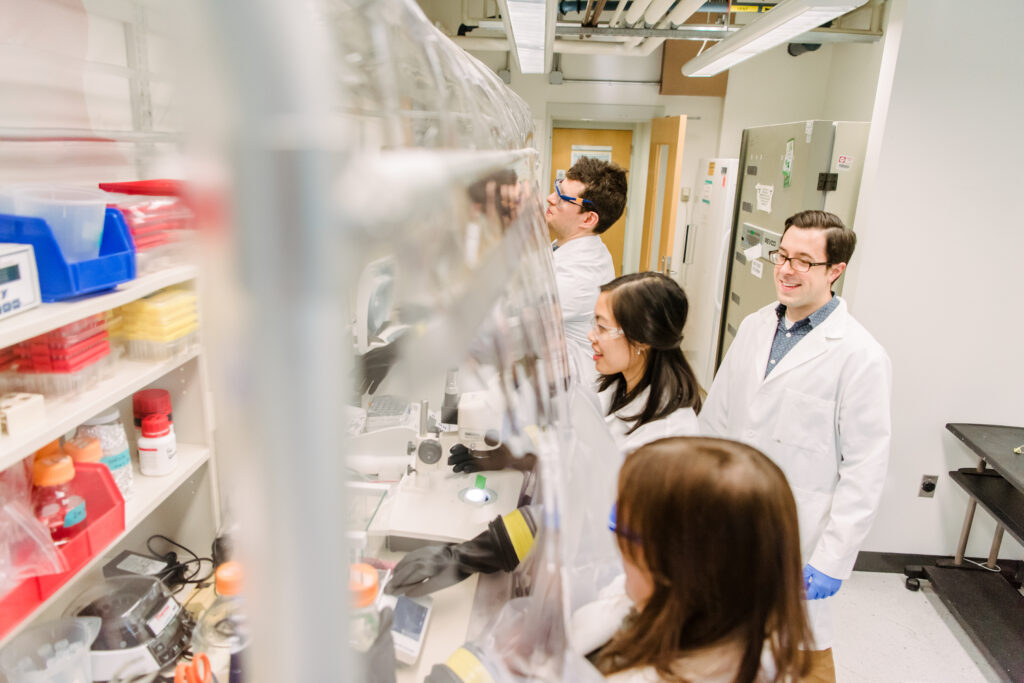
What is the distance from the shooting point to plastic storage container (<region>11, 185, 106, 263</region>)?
42.2 inches

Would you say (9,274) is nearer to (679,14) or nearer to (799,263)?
(799,263)

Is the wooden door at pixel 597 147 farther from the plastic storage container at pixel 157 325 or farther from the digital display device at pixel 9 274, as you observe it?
the digital display device at pixel 9 274

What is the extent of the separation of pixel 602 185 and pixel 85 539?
190 centimetres

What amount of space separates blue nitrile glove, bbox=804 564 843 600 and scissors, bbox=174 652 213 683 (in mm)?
1516

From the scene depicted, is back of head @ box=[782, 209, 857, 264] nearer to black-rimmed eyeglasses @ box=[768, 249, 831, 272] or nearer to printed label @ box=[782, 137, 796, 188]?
black-rimmed eyeglasses @ box=[768, 249, 831, 272]

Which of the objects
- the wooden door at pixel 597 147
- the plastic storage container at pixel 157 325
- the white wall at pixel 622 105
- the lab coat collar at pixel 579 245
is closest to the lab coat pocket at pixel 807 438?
the lab coat collar at pixel 579 245

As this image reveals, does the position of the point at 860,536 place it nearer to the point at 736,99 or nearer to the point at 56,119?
the point at 56,119

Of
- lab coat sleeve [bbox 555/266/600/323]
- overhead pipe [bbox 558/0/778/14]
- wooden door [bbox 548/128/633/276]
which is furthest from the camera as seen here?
wooden door [bbox 548/128/633/276]

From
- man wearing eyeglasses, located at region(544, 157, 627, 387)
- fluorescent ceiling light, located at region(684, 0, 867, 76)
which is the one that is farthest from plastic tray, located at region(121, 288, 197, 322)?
fluorescent ceiling light, located at region(684, 0, 867, 76)

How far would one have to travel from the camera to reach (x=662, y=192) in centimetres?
536

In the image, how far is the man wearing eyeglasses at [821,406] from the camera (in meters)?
1.78

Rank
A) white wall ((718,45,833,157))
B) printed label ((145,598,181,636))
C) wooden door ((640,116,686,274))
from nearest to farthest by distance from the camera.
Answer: printed label ((145,598,181,636)) < wooden door ((640,116,686,274)) < white wall ((718,45,833,157))

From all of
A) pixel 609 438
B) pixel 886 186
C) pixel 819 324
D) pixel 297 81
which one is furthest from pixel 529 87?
pixel 297 81

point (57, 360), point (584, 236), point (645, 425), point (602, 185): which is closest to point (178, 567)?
point (57, 360)
